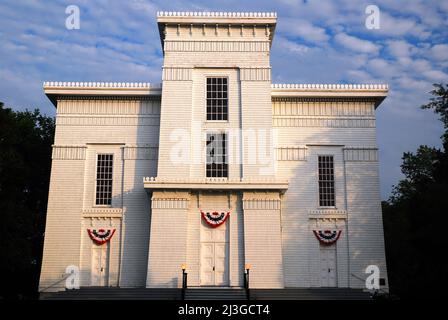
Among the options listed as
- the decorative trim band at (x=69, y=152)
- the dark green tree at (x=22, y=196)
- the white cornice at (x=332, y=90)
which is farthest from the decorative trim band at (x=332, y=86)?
the dark green tree at (x=22, y=196)

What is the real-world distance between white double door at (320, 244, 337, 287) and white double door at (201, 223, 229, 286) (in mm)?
5205

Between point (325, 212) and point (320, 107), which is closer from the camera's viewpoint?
point (325, 212)

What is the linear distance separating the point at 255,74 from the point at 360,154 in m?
7.15

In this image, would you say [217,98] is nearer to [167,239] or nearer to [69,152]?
[167,239]

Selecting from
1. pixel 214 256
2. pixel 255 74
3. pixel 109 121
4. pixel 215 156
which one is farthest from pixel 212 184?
pixel 109 121

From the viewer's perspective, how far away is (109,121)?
31.5 m

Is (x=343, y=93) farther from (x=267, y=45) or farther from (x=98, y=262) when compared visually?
(x=98, y=262)

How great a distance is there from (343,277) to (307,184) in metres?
5.15

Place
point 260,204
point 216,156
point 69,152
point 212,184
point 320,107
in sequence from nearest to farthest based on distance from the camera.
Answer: point 212,184
point 260,204
point 216,156
point 69,152
point 320,107

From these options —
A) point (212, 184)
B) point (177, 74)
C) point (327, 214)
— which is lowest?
point (327, 214)

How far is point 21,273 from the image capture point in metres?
36.2

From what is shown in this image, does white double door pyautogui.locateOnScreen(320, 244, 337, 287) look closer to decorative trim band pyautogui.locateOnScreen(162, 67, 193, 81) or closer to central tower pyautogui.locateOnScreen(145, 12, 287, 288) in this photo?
central tower pyautogui.locateOnScreen(145, 12, 287, 288)

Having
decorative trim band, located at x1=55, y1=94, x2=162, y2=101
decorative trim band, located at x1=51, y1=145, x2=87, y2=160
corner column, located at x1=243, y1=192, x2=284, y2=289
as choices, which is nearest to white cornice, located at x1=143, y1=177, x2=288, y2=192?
corner column, located at x1=243, y1=192, x2=284, y2=289
